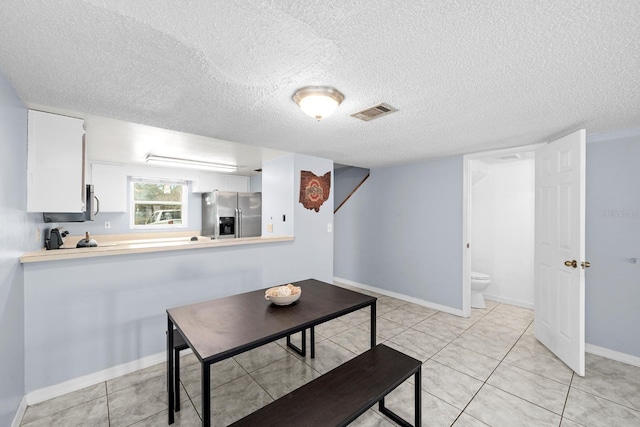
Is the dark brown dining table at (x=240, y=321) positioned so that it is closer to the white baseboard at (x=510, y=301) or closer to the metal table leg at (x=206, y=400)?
the metal table leg at (x=206, y=400)

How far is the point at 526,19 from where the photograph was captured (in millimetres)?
1069

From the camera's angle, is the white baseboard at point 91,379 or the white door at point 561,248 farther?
the white door at point 561,248

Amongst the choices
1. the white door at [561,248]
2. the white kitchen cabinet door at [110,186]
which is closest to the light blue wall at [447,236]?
the white door at [561,248]

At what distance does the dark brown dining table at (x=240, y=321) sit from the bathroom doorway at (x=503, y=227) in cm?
246

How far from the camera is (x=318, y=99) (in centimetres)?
169

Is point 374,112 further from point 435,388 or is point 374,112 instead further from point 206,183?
point 206,183

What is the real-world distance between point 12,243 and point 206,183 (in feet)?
11.5

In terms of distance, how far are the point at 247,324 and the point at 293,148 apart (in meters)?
2.24

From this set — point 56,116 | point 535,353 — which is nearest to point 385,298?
point 535,353

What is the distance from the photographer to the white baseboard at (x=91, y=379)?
1939 mm

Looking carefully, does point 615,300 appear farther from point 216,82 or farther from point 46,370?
point 46,370

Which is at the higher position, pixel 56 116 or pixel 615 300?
pixel 56 116

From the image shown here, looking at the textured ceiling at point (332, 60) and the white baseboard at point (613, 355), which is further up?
the textured ceiling at point (332, 60)

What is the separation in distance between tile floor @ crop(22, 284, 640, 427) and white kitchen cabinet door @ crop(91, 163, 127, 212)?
2893 millimetres
